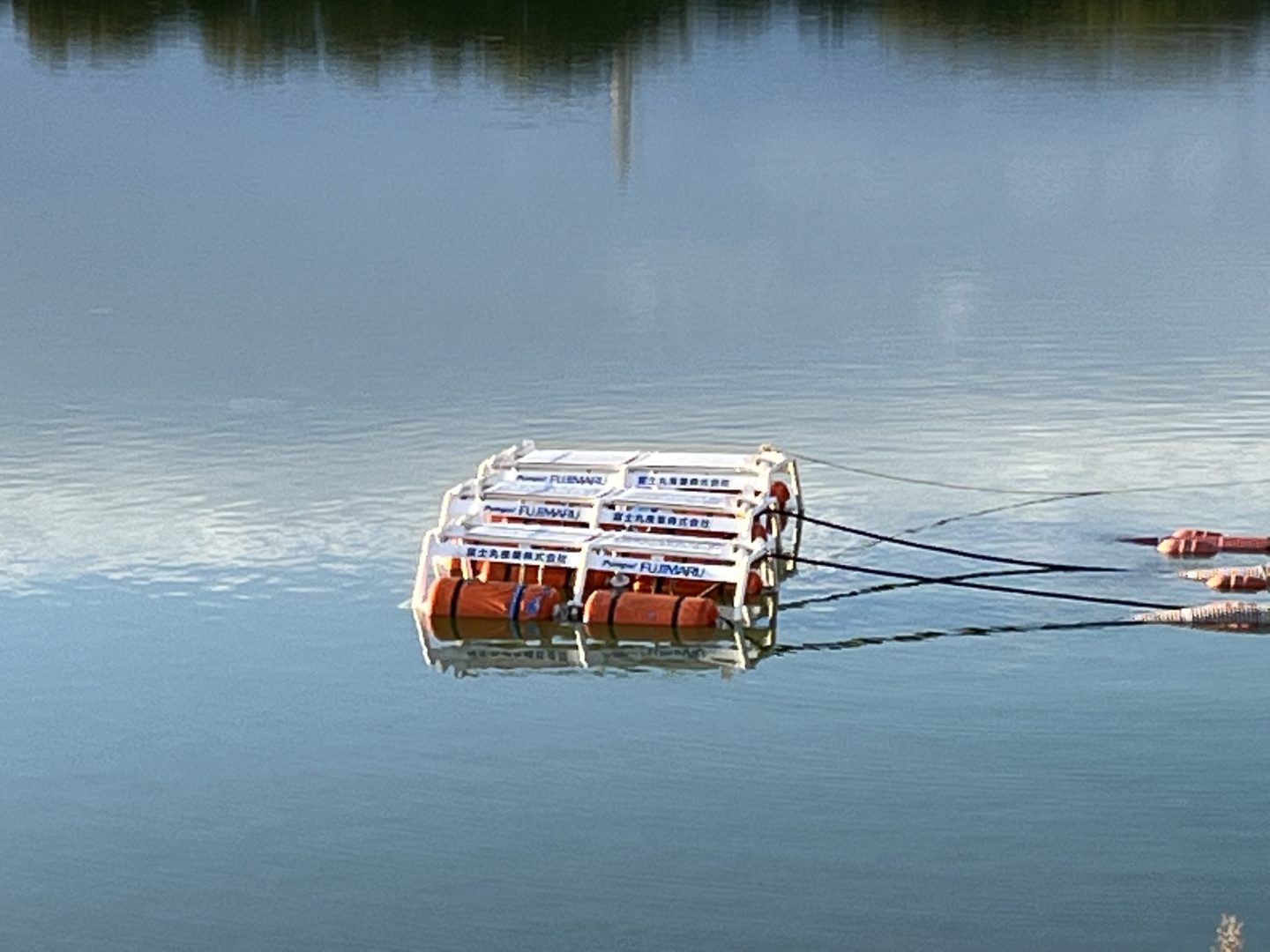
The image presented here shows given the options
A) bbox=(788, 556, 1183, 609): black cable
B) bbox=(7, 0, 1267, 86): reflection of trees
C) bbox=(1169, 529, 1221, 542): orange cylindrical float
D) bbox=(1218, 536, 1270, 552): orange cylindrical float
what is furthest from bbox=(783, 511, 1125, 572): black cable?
bbox=(7, 0, 1267, 86): reflection of trees

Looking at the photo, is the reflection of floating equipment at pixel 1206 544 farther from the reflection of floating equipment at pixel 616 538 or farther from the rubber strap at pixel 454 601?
the rubber strap at pixel 454 601

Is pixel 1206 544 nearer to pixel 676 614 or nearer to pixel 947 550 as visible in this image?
pixel 947 550

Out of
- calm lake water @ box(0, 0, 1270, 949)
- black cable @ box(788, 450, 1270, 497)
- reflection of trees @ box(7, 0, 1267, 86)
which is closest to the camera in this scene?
calm lake water @ box(0, 0, 1270, 949)

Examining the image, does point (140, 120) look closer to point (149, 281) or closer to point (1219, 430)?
point (149, 281)

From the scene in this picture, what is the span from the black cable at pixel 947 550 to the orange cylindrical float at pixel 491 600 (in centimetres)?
208

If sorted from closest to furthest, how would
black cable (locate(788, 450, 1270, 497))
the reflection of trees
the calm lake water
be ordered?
1. the calm lake water
2. black cable (locate(788, 450, 1270, 497))
3. the reflection of trees

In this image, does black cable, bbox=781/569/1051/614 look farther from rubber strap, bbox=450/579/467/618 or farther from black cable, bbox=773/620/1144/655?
rubber strap, bbox=450/579/467/618

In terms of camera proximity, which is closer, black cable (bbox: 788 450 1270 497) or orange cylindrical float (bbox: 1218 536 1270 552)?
orange cylindrical float (bbox: 1218 536 1270 552)

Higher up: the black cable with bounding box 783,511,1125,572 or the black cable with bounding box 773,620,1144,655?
the black cable with bounding box 783,511,1125,572

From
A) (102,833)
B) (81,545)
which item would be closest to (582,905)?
(102,833)

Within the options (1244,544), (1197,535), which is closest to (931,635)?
(1197,535)

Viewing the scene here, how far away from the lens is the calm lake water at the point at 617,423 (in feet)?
51.2

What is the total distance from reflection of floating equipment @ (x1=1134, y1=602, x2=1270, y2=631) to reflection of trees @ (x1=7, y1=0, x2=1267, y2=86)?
120 ft

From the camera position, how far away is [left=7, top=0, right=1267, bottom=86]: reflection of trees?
58156 mm
